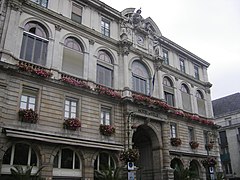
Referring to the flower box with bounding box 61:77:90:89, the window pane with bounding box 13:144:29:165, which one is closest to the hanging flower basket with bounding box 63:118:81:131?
the flower box with bounding box 61:77:90:89

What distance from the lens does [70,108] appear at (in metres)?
19.2

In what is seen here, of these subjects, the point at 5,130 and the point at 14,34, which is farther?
the point at 14,34

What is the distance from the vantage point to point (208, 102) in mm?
33281

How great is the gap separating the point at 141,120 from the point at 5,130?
11427 mm

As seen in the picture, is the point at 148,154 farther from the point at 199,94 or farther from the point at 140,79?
the point at 199,94

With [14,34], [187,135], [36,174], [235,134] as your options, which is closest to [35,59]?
[14,34]

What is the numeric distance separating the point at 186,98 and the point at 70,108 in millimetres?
15660

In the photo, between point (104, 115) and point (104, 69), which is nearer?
point (104, 115)

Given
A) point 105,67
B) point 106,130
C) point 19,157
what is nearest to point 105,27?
point 105,67

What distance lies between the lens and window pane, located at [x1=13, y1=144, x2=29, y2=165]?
51.4 ft

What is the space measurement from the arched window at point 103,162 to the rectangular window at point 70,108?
3.58m

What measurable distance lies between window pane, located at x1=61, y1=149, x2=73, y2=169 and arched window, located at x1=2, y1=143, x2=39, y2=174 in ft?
6.19

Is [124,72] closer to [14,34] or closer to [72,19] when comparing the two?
[72,19]

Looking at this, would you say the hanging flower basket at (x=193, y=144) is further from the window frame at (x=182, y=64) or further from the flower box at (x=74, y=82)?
the flower box at (x=74, y=82)
